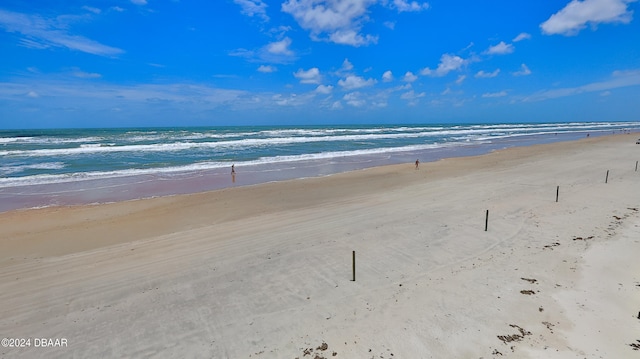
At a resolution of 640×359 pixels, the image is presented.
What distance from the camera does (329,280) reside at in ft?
23.5

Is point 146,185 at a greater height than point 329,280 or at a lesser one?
greater

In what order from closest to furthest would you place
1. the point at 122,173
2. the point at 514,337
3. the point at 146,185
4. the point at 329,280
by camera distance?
the point at 514,337 < the point at 329,280 < the point at 146,185 < the point at 122,173

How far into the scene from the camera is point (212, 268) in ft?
25.8

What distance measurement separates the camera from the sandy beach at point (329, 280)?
533 centimetres

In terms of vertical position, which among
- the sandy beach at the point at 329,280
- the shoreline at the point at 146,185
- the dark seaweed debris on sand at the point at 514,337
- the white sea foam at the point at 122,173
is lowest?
the dark seaweed debris on sand at the point at 514,337

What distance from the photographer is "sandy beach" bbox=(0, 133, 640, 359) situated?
533 centimetres

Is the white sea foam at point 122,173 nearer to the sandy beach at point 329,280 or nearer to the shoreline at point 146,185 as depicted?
the shoreline at point 146,185

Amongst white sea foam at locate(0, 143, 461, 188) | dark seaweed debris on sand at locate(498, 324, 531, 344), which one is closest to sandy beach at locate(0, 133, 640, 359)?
dark seaweed debris on sand at locate(498, 324, 531, 344)

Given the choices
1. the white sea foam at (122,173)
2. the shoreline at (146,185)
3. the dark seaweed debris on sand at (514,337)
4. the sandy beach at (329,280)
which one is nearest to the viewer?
the dark seaweed debris on sand at (514,337)

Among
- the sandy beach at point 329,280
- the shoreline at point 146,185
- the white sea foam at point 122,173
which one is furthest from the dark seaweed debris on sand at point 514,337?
the white sea foam at point 122,173

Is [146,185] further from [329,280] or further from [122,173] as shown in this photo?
[329,280]

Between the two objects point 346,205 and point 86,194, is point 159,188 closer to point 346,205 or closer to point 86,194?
point 86,194

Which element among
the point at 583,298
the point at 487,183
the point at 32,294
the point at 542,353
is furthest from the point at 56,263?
the point at 487,183

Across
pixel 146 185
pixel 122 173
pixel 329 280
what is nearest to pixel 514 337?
pixel 329 280
